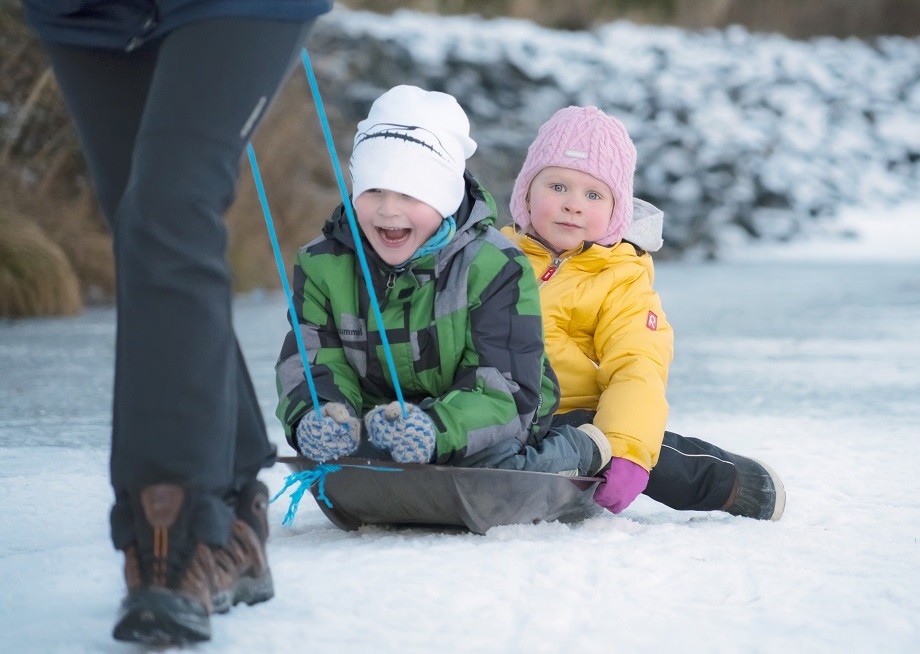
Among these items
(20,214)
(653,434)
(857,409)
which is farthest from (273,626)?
(20,214)

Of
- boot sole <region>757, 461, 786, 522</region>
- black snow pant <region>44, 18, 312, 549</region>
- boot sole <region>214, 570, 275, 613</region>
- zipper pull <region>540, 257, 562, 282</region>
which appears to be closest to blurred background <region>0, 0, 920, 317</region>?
zipper pull <region>540, 257, 562, 282</region>

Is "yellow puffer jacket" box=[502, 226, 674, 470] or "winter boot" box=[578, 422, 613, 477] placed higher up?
"yellow puffer jacket" box=[502, 226, 674, 470]

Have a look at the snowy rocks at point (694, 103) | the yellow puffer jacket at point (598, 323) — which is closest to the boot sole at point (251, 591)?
the yellow puffer jacket at point (598, 323)

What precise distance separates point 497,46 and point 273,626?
49.8ft

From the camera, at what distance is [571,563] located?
220 cm

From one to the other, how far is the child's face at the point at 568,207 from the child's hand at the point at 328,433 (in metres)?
0.84

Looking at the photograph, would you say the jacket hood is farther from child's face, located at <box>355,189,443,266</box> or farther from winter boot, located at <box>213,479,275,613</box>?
winter boot, located at <box>213,479,275,613</box>

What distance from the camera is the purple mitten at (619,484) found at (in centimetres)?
279

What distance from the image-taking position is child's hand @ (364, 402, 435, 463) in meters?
2.38

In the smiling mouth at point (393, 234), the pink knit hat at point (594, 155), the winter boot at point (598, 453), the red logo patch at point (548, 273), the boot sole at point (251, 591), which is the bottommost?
the boot sole at point (251, 591)

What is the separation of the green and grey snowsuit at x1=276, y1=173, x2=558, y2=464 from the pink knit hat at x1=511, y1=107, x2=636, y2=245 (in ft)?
1.83

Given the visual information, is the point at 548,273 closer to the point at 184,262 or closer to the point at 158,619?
the point at 184,262

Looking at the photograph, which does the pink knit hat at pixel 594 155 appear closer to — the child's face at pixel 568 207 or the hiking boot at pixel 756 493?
the child's face at pixel 568 207

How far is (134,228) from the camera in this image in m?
1.71
